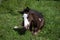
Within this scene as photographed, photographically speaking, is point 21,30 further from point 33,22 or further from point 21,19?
point 21,19

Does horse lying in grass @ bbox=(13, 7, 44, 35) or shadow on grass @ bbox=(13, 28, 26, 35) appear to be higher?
horse lying in grass @ bbox=(13, 7, 44, 35)

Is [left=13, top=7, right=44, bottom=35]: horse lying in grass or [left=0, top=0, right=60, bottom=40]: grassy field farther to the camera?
[left=13, top=7, right=44, bottom=35]: horse lying in grass

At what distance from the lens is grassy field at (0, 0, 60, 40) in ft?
20.1

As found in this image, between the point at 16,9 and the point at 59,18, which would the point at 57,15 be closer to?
the point at 59,18

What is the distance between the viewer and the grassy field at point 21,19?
20.1 feet

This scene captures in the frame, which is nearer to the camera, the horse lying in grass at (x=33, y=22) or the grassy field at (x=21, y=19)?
the grassy field at (x=21, y=19)

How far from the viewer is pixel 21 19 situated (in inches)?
269

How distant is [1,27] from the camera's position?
6453 mm

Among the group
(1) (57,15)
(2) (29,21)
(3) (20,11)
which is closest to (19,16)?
(3) (20,11)

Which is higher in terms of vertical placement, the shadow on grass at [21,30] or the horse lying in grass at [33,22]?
the horse lying in grass at [33,22]

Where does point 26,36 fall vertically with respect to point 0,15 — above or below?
below

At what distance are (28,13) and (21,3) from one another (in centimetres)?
118

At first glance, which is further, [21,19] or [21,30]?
[21,19]

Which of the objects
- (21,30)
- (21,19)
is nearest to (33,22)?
(21,30)
